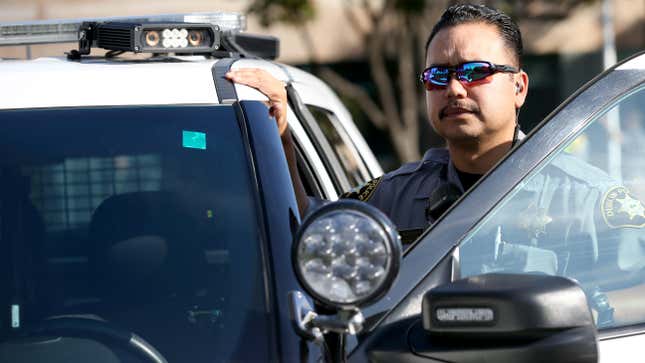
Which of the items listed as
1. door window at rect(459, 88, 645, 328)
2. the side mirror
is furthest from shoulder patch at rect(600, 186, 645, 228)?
the side mirror

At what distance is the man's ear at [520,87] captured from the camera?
2912 mm

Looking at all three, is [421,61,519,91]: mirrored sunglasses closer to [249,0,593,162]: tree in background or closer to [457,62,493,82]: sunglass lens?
[457,62,493,82]: sunglass lens

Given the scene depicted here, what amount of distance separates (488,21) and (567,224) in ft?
2.63

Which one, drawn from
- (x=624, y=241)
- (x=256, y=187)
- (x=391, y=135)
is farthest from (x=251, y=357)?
(x=391, y=135)

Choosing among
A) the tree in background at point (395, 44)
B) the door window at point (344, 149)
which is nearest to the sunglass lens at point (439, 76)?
the door window at point (344, 149)

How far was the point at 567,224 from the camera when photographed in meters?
2.29

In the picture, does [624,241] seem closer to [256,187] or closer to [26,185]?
[256,187]

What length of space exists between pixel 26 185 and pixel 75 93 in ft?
0.94

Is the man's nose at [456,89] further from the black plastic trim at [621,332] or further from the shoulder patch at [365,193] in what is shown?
the black plastic trim at [621,332]

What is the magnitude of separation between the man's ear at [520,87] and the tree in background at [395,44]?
11183 mm

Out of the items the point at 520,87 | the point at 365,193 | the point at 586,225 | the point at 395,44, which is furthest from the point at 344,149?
the point at 395,44

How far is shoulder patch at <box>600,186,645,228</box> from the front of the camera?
2.33 m

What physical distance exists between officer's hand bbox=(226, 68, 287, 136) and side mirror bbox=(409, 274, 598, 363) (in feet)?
3.21

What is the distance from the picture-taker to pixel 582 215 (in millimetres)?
2303
